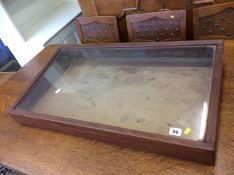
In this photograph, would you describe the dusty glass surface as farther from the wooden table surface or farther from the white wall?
the white wall

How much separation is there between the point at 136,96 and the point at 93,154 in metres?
0.31

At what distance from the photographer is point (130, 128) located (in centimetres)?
82

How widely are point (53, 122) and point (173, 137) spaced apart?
0.49 m

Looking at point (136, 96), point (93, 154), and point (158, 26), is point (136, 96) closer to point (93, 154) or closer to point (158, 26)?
point (93, 154)

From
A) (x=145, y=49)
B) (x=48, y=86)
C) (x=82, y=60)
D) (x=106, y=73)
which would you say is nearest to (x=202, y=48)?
(x=145, y=49)

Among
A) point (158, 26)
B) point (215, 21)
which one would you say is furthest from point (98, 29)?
point (215, 21)

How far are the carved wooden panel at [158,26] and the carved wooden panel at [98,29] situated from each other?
0.48 ft

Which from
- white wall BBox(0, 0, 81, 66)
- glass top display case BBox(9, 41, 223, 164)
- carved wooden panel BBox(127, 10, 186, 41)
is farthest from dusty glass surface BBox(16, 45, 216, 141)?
white wall BBox(0, 0, 81, 66)

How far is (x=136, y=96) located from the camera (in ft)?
3.27

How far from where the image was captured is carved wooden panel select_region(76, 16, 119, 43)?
161 centimetres

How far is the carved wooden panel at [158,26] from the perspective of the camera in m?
1.36

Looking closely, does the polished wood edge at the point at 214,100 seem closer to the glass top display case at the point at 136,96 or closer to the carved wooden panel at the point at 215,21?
the glass top display case at the point at 136,96

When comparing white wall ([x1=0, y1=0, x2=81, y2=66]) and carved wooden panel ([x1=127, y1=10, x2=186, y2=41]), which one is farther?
white wall ([x1=0, y1=0, x2=81, y2=66])

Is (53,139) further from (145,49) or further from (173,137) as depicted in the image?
(145,49)
